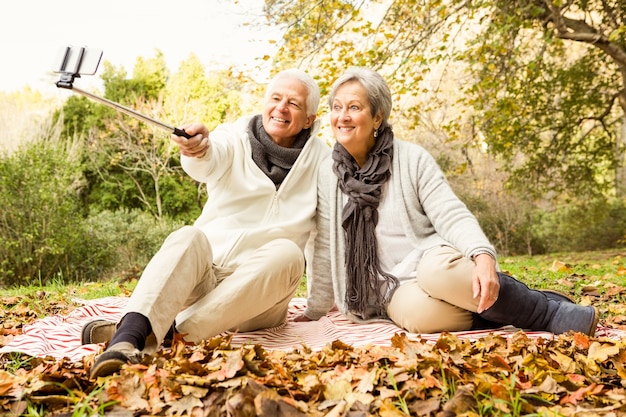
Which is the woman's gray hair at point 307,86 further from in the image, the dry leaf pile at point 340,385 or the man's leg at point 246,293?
the dry leaf pile at point 340,385

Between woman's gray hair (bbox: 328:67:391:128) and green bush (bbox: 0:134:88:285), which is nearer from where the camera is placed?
woman's gray hair (bbox: 328:67:391:128)

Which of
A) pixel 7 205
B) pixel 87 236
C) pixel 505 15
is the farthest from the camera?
pixel 87 236

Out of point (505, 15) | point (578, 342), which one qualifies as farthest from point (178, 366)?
point (505, 15)

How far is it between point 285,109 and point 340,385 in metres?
1.73

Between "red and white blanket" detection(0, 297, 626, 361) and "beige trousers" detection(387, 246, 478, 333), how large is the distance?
0.06 meters

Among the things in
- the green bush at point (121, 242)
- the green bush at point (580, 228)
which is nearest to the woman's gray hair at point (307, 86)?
the green bush at point (121, 242)

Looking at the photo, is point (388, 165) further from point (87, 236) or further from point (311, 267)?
point (87, 236)

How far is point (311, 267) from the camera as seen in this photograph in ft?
10.7

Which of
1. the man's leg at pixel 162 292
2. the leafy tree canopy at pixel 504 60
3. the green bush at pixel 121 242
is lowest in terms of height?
the green bush at pixel 121 242

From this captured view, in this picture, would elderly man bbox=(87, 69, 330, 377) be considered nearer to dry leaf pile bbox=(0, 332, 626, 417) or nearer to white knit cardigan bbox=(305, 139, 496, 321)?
white knit cardigan bbox=(305, 139, 496, 321)

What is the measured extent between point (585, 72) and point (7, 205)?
27.4 feet

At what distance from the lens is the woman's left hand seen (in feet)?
8.17

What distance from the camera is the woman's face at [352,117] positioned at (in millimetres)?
2979

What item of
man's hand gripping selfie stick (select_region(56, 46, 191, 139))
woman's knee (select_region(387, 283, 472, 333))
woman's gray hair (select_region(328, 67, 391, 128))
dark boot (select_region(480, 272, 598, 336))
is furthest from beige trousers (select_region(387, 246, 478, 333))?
man's hand gripping selfie stick (select_region(56, 46, 191, 139))
